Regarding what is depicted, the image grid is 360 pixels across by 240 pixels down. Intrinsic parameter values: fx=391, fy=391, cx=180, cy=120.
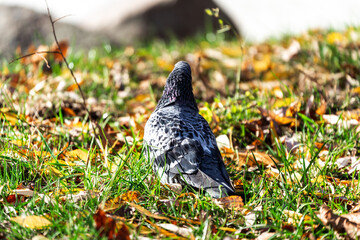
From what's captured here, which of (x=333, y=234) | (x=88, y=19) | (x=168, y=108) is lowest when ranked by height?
(x=333, y=234)

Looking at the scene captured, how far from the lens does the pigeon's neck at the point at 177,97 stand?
3.45m

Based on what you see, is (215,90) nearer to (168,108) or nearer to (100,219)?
(168,108)

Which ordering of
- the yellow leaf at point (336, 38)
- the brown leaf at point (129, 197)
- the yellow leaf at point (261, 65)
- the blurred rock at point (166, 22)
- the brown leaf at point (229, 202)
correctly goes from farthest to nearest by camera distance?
1. the blurred rock at point (166, 22)
2. the yellow leaf at point (336, 38)
3. the yellow leaf at point (261, 65)
4. the brown leaf at point (129, 197)
5. the brown leaf at point (229, 202)

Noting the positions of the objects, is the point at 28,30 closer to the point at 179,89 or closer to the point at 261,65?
the point at 261,65

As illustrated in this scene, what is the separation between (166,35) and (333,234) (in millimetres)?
8042

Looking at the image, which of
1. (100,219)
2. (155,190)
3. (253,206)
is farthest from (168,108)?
(100,219)

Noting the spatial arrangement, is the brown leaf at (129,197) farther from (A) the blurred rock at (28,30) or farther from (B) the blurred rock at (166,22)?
(B) the blurred rock at (166,22)

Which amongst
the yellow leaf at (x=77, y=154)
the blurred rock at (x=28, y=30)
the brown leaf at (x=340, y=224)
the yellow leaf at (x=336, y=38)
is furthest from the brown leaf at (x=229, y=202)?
the blurred rock at (x=28, y=30)

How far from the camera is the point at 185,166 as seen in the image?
2852 mm

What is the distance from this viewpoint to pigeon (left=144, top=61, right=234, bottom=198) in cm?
277

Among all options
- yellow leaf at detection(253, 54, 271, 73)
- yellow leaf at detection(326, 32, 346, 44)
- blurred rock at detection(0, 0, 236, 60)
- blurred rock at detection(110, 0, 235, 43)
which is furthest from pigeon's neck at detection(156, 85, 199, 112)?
blurred rock at detection(110, 0, 235, 43)

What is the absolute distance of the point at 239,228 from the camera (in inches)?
99.9

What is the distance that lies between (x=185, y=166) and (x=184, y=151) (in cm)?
12

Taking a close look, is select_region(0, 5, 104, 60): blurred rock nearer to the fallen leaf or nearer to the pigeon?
the pigeon
